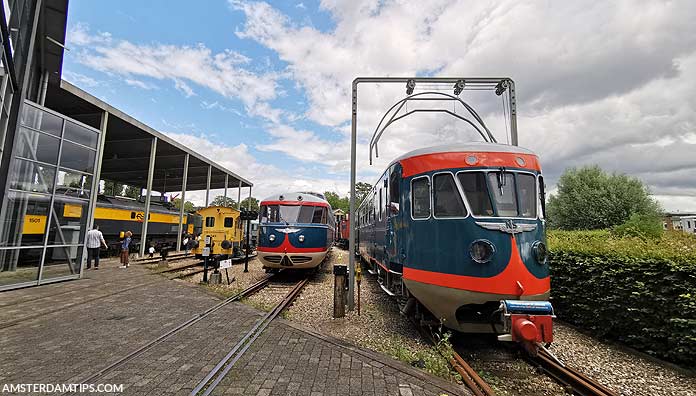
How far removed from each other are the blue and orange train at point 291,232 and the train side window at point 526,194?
702 cm

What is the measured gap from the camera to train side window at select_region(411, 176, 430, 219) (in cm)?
512

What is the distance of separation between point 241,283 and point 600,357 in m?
9.44

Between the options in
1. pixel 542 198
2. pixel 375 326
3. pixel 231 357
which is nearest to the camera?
pixel 231 357

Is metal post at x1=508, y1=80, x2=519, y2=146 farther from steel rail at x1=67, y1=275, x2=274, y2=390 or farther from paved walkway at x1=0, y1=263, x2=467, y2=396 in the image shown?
steel rail at x1=67, y1=275, x2=274, y2=390

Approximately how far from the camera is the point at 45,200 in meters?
9.11

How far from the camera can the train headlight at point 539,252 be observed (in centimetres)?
448

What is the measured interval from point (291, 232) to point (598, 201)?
88.7 feet

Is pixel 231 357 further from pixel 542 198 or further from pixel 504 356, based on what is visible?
pixel 542 198

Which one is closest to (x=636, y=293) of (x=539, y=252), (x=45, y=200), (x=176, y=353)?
(x=539, y=252)

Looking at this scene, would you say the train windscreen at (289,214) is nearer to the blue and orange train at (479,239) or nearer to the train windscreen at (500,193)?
the blue and orange train at (479,239)

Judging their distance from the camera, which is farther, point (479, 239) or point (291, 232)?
point (291, 232)

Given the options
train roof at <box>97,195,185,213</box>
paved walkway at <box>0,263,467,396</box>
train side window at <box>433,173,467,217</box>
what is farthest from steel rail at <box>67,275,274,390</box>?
train roof at <box>97,195,185,213</box>

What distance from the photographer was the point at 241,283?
10586 millimetres

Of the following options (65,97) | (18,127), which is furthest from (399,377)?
(65,97)
